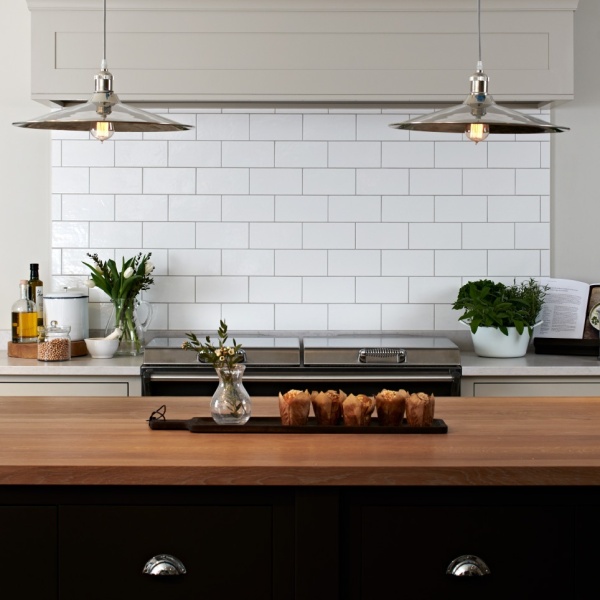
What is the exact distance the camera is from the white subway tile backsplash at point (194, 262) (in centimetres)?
485

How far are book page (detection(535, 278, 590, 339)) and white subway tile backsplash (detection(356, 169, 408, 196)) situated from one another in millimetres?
892

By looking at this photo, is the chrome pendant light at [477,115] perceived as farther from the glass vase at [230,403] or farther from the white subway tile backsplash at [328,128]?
the white subway tile backsplash at [328,128]

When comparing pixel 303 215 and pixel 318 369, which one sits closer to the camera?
pixel 318 369

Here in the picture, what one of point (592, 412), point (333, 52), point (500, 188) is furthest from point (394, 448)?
point (500, 188)

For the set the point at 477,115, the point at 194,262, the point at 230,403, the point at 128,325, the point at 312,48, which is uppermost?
the point at 312,48

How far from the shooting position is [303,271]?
15.9 ft

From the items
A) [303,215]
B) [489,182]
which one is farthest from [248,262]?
[489,182]

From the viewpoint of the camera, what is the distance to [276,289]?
4.86 meters

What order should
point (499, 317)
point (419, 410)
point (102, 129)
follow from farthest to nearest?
point (499, 317) → point (102, 129) → point (419, 410)
